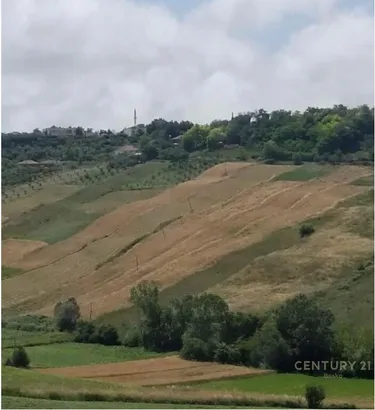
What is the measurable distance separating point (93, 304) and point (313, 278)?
3.70 metres

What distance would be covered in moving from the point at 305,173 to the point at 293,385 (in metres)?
13.3

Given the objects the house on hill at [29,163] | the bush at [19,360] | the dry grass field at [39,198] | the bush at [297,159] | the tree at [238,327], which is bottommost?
the bush at [19,360]

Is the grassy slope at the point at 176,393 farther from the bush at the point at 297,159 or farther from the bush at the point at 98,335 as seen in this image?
the bush at the point at 297,159

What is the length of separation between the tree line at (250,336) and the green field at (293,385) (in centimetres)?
31

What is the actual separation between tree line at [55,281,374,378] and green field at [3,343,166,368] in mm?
308

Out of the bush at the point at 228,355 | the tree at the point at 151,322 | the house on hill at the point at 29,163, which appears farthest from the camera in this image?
the house on hill at the point at 29,163

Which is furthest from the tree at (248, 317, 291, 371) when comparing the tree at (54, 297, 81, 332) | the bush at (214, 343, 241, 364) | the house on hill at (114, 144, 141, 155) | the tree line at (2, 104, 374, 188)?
the house on hill at (114, 144, 141, 155)

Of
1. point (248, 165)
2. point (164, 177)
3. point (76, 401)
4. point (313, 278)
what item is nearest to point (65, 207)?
point (164, 177)

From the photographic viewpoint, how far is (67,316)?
1177cm

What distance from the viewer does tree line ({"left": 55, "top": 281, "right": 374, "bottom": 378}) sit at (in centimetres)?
816

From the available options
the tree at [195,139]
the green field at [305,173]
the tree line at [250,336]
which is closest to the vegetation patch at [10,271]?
the tree line at [250,336]

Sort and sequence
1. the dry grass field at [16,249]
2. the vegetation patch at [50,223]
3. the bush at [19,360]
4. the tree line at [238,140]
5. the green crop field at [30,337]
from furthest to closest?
the tree line at [238,140] → the vegetation patch at [50,223] → the dry grass field at [16,249] → the green crop field at [30,337] → the bush at [19,360]

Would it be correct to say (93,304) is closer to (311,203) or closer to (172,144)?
(311,203)

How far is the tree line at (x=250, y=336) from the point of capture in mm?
8156
